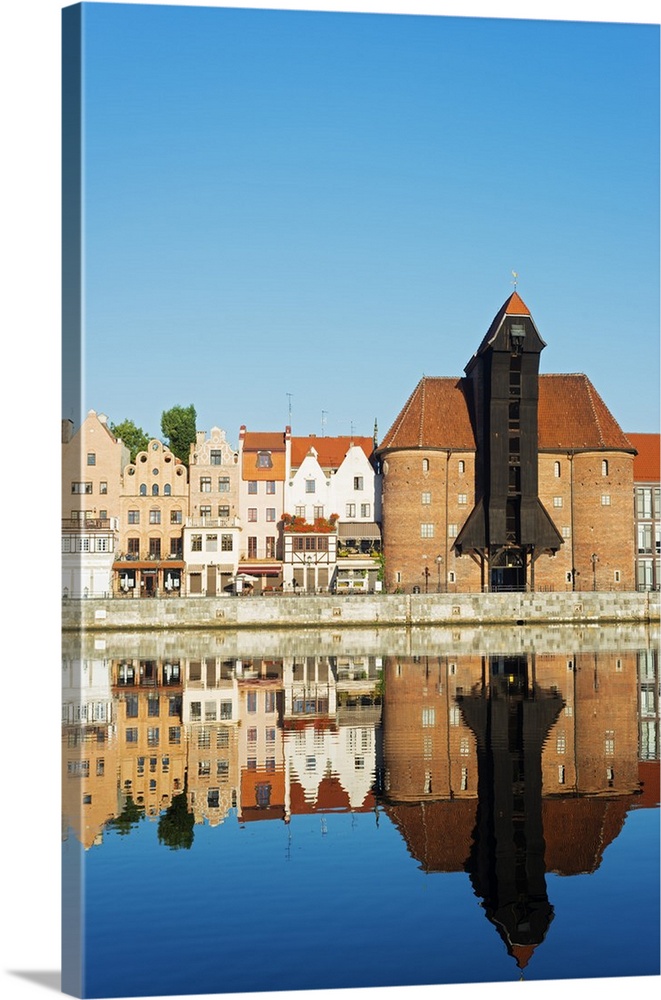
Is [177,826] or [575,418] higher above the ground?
[575,418]

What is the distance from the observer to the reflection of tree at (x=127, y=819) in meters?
17.2

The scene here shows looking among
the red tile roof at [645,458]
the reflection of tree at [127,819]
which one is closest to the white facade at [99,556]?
the red tile roof at [645,458]

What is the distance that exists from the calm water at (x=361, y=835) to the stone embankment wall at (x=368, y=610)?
19.6 metres

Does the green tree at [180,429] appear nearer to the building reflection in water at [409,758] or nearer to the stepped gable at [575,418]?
the stepped gable at [575,418]

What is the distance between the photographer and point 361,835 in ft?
55.6

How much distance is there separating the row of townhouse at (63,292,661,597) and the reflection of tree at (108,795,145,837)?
149 feet

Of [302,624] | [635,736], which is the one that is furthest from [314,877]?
[302,624]

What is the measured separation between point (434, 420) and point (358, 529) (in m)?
7.65

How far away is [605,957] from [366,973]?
7.98 ft

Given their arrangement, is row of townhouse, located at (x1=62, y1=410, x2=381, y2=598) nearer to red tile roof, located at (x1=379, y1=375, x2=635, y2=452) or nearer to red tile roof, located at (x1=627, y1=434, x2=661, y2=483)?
red tile roof, located at (x1=379, y1=375, x2=635, y2=452)

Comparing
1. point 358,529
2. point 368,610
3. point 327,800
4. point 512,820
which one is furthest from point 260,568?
point 512,820

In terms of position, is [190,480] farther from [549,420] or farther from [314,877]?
[314,877]

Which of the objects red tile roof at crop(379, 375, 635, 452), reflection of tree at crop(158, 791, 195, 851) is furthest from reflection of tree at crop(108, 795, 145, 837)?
red tile roof at crop(379, 375, 635, 452)

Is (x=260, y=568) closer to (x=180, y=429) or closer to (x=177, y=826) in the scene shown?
(x=180, y=429)
